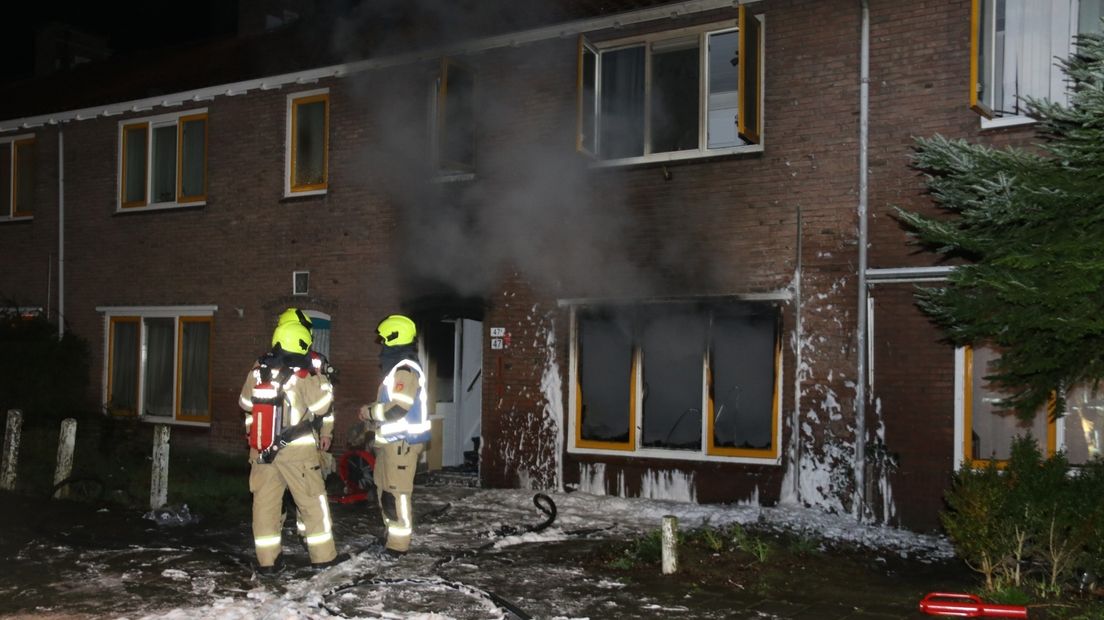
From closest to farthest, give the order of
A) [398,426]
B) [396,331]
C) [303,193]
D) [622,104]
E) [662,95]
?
[398,426]
[396,331]
[662,95]
[622,104]
[303,193]

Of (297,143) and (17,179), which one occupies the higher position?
(297,143)

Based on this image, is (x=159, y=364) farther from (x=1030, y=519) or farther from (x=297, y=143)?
(x=1030, y=519)

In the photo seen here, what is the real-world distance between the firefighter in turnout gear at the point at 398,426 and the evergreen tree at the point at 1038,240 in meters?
3.76

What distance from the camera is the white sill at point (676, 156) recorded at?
9.62 meters

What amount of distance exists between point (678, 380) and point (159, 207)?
8153 millimetres

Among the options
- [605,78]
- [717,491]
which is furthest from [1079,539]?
[605,78]

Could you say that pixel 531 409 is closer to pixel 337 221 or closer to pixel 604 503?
pixel 604 503

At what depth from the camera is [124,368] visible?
561 inches

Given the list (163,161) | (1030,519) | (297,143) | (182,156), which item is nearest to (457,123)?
(297,143)

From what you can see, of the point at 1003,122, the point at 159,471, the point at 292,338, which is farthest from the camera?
the point at 159,471

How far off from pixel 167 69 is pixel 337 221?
16.7 ft

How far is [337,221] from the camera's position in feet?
39.9

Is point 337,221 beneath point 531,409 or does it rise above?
above

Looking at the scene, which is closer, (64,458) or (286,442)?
(286,442)
